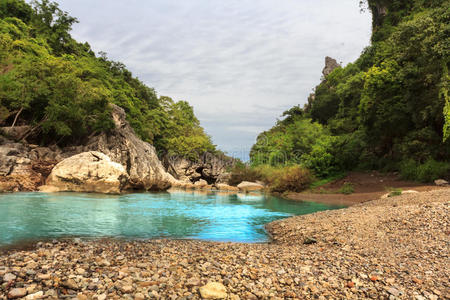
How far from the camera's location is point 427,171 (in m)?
18.3

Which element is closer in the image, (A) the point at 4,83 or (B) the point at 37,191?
(B) the point at 37,191

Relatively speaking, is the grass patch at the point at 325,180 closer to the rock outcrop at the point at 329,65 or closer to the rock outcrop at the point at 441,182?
the rock outcrop at the point at 441,182

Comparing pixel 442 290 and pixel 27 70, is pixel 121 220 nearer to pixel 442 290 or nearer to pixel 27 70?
pixel 442 290

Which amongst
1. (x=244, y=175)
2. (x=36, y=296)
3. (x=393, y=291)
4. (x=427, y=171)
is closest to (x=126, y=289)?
(x=36, y=296)

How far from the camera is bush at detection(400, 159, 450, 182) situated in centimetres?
1766

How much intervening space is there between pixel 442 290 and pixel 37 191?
1932 centimetres

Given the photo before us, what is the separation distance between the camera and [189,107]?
54.0 m

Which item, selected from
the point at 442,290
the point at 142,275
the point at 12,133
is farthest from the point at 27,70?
the point at 442,290

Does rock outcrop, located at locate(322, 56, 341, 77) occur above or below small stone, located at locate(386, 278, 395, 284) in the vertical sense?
above

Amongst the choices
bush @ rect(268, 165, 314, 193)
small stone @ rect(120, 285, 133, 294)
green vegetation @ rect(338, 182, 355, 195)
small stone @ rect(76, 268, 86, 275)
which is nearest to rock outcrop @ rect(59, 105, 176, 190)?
bush @ rect(268, 165, 314, 193)

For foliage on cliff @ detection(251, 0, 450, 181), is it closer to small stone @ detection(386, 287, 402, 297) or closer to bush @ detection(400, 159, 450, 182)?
bush @ detection(400, 159, 450, 182)

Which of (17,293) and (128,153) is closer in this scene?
(17,293)

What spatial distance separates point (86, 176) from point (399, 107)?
80.3 feet

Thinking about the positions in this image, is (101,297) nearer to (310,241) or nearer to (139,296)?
(139,296)
